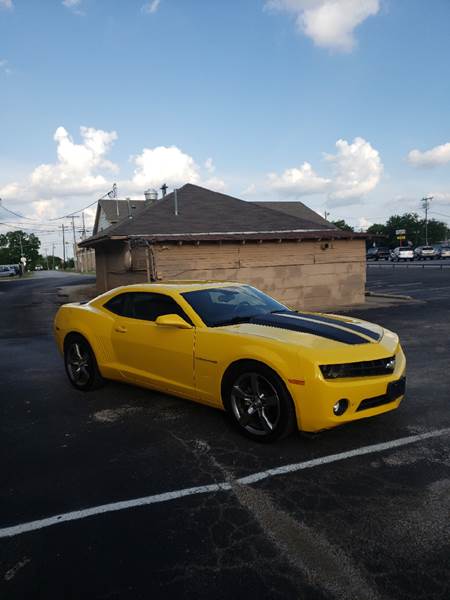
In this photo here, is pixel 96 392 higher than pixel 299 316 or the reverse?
the reverse

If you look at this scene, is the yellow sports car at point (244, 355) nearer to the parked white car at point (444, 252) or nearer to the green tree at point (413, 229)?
the parked white car at point (444, 252)

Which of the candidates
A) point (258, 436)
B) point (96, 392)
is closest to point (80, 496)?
point (258, 436)

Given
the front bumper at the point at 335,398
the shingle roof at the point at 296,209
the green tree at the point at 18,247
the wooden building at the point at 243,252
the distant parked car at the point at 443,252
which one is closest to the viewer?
the front bumper at the point at 335,398

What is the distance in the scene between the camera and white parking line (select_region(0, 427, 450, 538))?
119 inches

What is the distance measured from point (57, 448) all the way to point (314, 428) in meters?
2.41

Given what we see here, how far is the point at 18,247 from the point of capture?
5290 inches

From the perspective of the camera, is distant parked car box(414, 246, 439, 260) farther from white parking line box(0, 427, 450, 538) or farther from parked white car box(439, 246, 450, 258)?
white parking line box(0, 427, 450, 538)

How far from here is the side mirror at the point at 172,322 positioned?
476cm

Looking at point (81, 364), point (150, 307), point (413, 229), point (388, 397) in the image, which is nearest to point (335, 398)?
point (388, 397)

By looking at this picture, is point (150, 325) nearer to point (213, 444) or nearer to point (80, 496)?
point (213, 444)

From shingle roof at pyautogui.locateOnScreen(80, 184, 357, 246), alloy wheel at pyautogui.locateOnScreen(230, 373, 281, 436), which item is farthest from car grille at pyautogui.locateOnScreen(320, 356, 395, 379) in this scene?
shingle roof at pyautogui.locateOnScreen(80, 184, 357, 246)

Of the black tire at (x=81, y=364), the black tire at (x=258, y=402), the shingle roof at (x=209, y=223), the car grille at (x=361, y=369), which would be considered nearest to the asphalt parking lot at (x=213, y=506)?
the black tire at (x=258, y=402)

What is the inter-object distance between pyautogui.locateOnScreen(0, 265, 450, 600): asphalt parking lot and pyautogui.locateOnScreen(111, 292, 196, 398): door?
1.43ft

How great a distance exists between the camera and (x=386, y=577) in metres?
2.48
